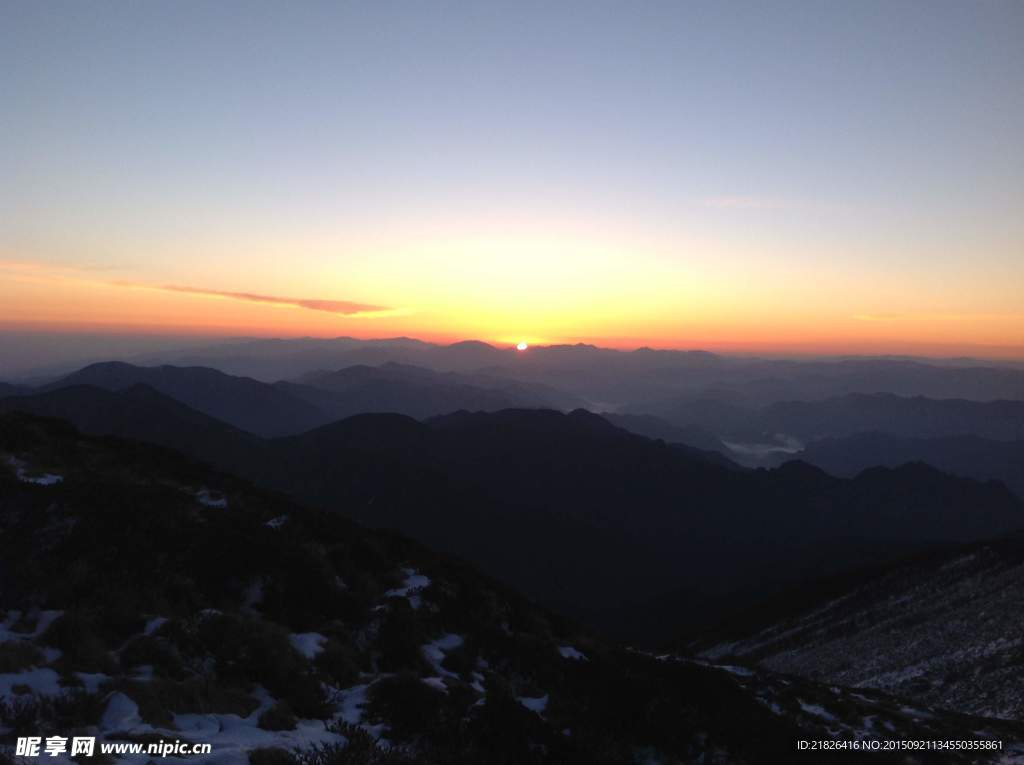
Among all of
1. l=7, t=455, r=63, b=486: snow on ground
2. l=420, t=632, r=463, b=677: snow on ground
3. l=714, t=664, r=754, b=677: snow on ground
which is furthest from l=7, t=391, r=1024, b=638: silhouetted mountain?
l=7, t=455, r=63, b=486: snow on ground

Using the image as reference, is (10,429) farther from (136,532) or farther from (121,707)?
(121,707)

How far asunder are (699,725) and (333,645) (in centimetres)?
796

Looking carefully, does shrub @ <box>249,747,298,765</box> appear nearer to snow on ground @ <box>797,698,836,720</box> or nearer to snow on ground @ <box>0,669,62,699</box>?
snow on ground @ <box>0,669,62,699</box>

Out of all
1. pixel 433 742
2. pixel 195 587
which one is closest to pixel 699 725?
pixel 433 742

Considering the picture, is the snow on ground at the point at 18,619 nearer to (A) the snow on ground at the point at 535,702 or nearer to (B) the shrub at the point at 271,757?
(B) the shrub at the point at 271,757

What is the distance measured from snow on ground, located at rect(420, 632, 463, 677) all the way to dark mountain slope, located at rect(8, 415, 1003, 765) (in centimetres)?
5

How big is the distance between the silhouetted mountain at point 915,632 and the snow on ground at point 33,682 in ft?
79.1

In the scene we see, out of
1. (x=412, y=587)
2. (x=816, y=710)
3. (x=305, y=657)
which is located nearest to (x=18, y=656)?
(x=305, y=657)

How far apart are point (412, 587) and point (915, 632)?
42975mm

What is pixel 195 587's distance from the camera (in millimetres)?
11031

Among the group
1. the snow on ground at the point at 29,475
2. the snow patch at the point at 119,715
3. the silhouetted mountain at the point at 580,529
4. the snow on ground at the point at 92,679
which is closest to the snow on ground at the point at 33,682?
the snow on ground at the point at 92,679

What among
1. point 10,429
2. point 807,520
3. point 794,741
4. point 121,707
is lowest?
point 807,520

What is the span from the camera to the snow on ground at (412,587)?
44.8 feet

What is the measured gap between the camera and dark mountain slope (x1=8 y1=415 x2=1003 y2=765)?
7332 millimetres
